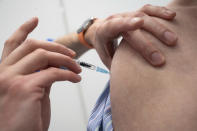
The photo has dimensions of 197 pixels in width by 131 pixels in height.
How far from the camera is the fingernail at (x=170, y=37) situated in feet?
1.36

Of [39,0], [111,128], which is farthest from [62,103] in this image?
[111,128]

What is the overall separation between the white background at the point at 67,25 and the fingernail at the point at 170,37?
913 millimetres

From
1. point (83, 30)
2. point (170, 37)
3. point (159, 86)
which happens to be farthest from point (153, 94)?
point (83, 30)

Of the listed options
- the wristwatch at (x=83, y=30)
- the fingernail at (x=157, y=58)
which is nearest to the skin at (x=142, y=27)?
the fingernail at (x=157, y=58)

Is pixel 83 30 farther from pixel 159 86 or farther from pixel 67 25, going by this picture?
pixel 67 25

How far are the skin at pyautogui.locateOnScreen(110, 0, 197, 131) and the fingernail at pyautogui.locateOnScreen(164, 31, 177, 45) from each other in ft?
0.06

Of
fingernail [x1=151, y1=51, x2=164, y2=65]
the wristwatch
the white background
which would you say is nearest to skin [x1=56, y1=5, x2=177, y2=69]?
fingernail [x1=151, y1=51, x2=164, y2=65]

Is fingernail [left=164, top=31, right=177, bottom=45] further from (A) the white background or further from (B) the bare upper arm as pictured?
(A) the white background

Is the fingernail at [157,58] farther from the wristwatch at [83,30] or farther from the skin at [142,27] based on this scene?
the wristwatch at [83,30]

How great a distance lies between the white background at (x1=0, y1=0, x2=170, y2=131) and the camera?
1315 mm

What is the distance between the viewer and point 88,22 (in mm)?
786

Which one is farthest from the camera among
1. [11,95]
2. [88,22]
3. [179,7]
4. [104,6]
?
[104,6]

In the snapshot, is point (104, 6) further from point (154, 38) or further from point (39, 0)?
point (154, 38)

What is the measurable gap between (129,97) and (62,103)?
101cm
